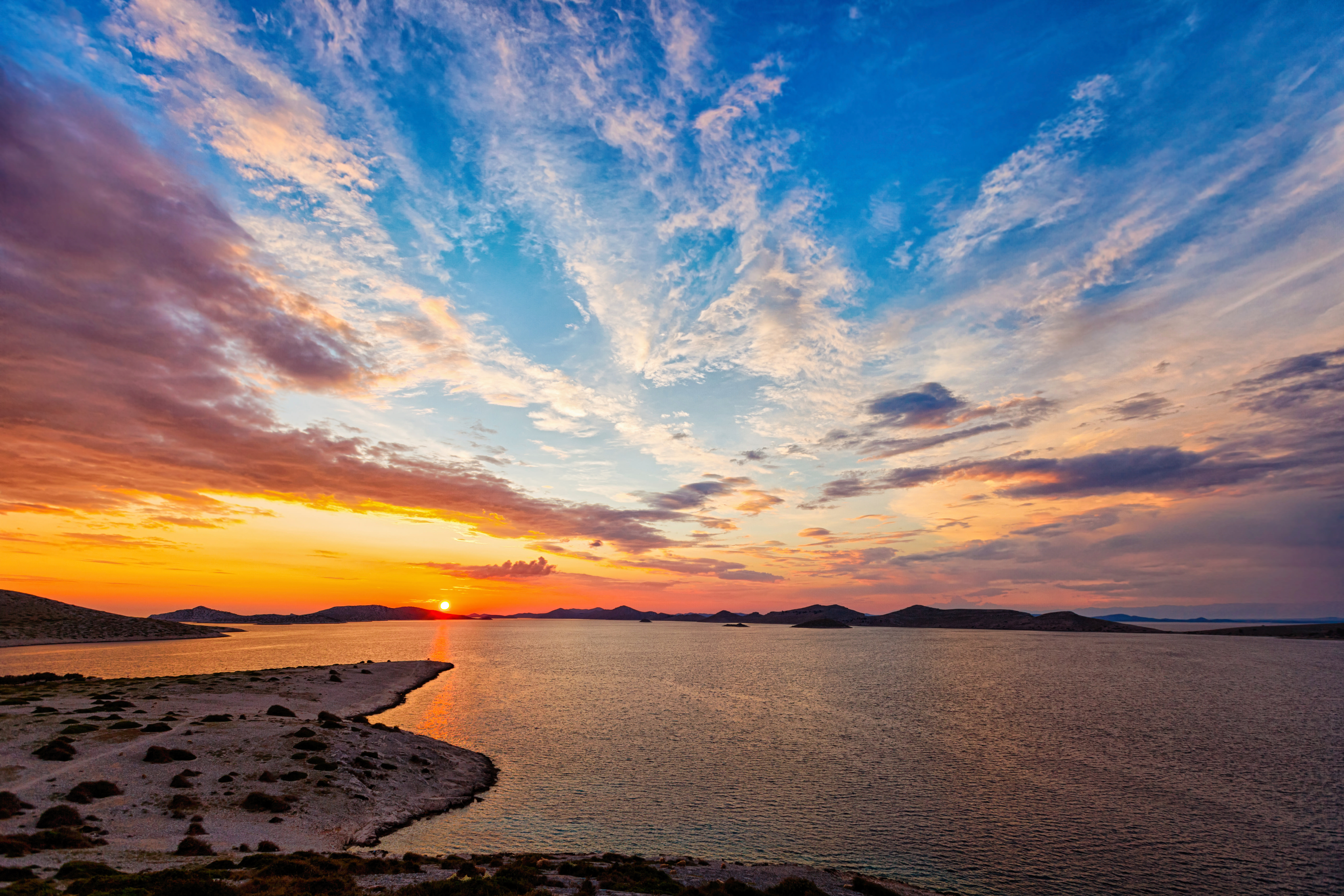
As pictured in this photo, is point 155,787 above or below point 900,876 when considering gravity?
above

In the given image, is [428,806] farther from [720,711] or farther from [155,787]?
[720,711]

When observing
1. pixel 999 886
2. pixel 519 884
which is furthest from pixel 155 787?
pixel 999 886

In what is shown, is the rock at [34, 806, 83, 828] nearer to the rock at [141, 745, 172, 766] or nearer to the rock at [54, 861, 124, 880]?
the rock at [54, 861, 124, 880]

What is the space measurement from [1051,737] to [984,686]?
2011 inches

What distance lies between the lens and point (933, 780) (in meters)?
50.1

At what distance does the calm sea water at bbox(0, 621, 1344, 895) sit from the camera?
35.5m

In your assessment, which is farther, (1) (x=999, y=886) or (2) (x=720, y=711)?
(2) (x=720, y=711)

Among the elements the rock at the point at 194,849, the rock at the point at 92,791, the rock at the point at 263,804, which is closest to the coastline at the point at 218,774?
the rock at the point at 263,804

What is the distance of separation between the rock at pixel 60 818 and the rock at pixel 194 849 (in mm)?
6827

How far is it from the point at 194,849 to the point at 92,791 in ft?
44.0

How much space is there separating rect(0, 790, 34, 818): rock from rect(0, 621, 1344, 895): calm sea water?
70.2 ft

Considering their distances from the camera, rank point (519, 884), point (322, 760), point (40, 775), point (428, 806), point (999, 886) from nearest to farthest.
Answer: point (519, 884), point (999, 886), point (40, 775), point (428, 806), point (322, 760)

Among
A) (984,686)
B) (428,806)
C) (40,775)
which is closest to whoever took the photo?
(40,775)

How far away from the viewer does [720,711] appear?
82875 millimetres
